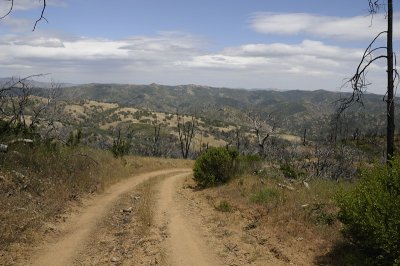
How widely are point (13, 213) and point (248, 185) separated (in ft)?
31.2

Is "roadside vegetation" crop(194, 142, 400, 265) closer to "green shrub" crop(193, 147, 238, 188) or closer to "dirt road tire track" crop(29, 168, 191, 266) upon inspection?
"green shrub" crop(193, 147, 238, 188)

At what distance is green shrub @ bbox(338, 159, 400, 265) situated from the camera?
6.71 meters

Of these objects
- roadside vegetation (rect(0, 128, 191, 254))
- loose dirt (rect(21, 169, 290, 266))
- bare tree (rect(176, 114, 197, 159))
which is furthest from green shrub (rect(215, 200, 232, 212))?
bare tree (rect(176, 114, 197, 159))

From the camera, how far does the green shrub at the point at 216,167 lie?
64.3 feet

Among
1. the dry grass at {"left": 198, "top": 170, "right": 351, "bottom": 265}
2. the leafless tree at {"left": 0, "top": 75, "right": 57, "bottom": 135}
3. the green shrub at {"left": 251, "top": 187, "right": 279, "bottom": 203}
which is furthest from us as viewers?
the leafless tree at {"left": 0, "top": 75, "right": 57, "bottom": 135}

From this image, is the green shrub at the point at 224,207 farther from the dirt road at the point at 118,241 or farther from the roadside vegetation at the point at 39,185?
the roadside vegetation at the point at 39,185

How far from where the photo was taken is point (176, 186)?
21891 millimetres

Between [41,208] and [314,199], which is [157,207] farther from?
[314,199]

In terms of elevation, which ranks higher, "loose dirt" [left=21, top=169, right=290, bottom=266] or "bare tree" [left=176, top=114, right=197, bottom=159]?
"loose dirt" [left=21, top=169, right=290, bottom=266]

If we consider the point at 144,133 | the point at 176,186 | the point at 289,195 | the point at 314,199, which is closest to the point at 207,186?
the point at 176,186

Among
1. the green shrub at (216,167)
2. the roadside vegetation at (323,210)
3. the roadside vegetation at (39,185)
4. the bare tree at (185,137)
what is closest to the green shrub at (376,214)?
the roadside vegetation at (323,210)

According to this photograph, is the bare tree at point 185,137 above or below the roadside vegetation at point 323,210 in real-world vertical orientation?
below

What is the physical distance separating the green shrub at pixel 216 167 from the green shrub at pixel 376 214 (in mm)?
10978

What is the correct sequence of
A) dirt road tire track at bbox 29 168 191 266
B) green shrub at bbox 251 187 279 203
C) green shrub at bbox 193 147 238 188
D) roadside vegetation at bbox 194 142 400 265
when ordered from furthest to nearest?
green shrub at bbox 193 147 238 188 < green shrub at bbox 251 187 279 203 < dirt road tire track at bbox 29 168 191 266 < roadside vegetation at bbox 194 142 400 265
